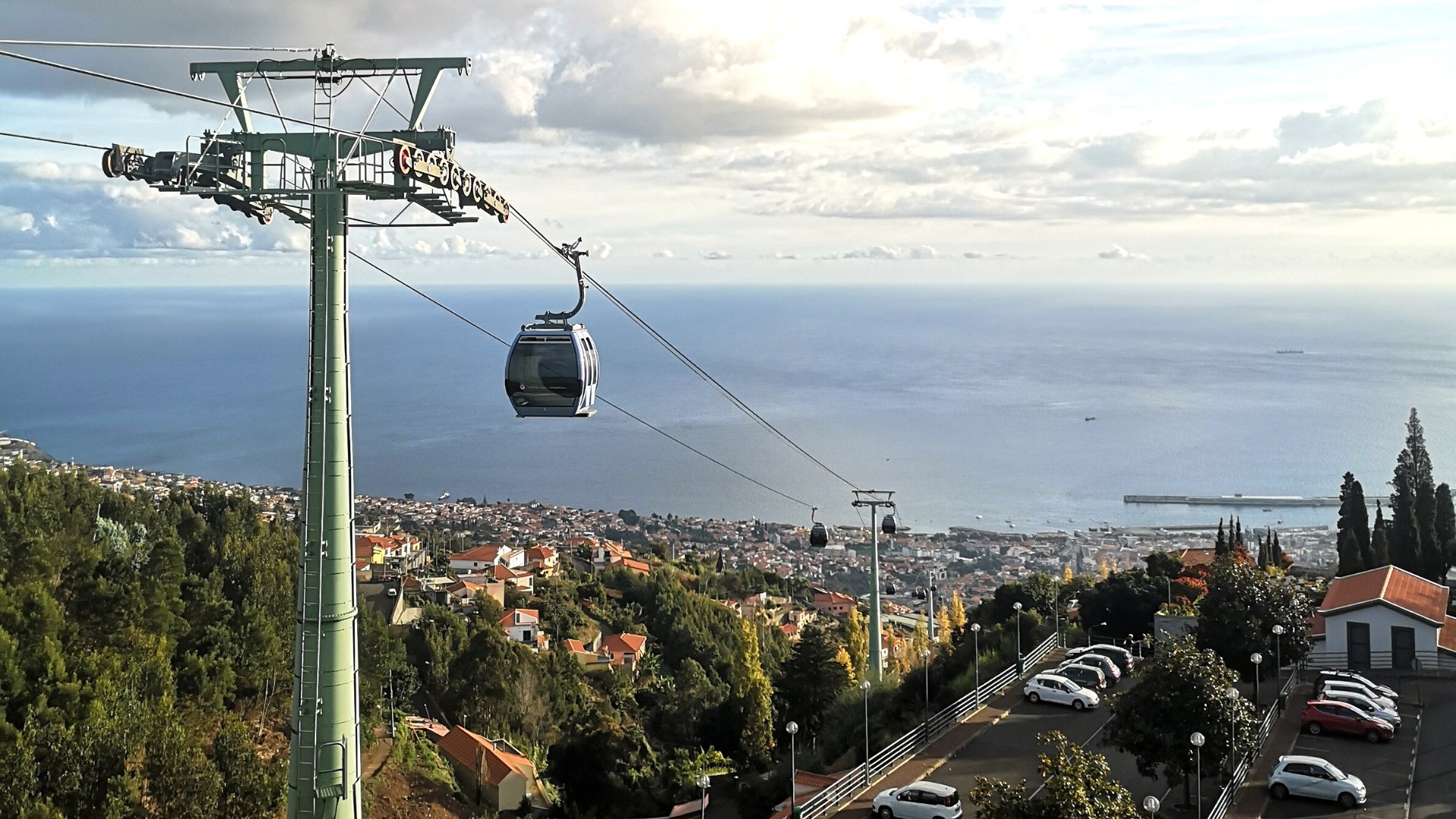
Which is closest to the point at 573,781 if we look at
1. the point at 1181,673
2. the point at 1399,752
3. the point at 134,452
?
the point at 1181,673

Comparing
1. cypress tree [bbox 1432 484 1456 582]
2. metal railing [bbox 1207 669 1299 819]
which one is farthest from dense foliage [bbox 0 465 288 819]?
cypress tree [bbox 1432 484 1456 582]

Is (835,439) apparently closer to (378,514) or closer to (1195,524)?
(1195,524)

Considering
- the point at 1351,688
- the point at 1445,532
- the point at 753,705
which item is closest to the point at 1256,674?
the point at 1351,688

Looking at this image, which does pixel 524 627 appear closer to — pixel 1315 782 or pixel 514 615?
pixel 514 615

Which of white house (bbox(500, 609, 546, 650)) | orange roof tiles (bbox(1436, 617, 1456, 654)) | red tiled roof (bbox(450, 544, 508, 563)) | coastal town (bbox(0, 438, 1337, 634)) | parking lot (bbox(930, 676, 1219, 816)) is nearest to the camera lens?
parking lot (bbox(930, 676, 1219, 816))

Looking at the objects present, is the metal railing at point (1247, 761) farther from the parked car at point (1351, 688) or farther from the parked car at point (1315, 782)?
the parked car at point (1351, 688)

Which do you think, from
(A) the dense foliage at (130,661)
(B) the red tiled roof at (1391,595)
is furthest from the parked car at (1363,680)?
(A) the dense foliage at (130,661)

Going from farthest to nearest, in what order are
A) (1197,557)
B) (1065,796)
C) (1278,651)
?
(1197,557)
(1278,651)
(1065,796)

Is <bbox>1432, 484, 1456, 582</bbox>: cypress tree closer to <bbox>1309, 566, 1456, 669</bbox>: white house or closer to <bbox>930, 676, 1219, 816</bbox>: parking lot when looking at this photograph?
<bbox>1309, 566, 1456, 669</bbox>: white house
